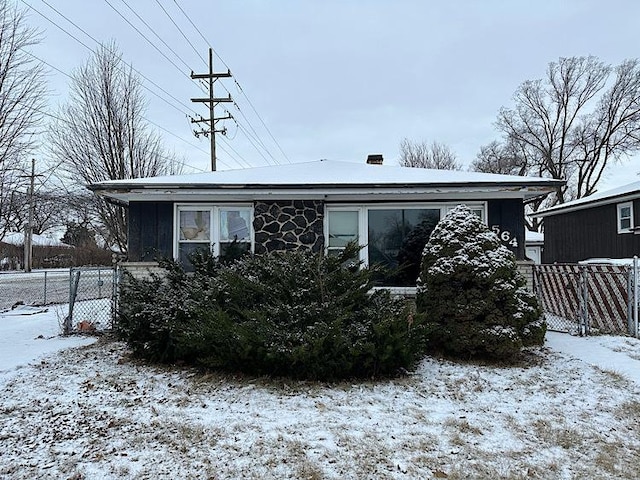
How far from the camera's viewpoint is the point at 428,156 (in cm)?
3447

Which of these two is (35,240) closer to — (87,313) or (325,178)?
(87,313)

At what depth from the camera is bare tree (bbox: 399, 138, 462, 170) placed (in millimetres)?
34094

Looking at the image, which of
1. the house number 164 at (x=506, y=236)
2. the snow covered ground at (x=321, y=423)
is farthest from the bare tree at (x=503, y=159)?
the snow covered ground at (x=321, y=423)

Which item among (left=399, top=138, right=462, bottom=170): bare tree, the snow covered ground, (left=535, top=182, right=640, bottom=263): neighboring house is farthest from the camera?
(left=399, top=138, right=462, bottom=170): bare tree

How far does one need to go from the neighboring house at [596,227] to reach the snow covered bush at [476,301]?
347 inches

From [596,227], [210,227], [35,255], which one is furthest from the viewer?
[35,255]

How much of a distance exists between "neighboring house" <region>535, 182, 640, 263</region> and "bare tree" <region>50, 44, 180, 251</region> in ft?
47.9

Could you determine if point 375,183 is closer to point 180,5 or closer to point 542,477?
point 542,477

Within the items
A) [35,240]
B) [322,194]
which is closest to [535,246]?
[322,194]

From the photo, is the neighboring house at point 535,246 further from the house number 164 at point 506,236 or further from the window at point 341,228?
the window at point 341,228

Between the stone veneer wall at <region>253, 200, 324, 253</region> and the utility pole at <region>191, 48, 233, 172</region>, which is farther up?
the utility pole at <region>191, 48, 233, 172</region>

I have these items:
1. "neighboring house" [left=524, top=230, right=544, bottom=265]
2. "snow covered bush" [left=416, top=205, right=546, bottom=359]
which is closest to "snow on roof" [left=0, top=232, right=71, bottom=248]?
"neighboring house" [left=524, top=230, right=544, bottom=265]

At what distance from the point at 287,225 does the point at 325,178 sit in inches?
46.3

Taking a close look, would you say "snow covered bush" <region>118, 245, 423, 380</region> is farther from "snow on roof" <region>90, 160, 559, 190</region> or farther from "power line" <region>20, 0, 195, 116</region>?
"power line" <region>20, 0, 195, 116</region>
